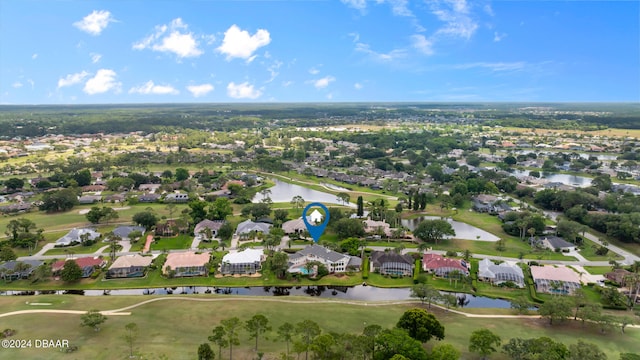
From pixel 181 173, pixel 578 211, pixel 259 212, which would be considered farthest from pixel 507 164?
pixel 181 173

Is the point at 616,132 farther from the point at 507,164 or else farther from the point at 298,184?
the point at 298,184

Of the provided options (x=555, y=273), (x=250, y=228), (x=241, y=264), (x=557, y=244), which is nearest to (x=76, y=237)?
(x=250, y=228)

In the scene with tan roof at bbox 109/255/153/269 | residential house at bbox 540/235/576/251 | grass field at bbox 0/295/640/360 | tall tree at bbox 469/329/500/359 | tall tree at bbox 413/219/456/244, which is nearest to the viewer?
tall tree at bbox 469/329/500/359

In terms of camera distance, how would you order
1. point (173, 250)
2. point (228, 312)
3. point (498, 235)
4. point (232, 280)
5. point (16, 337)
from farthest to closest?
point (498, 235), point (173, 250), point (232, 280), point (228, 312), point (16, 337)

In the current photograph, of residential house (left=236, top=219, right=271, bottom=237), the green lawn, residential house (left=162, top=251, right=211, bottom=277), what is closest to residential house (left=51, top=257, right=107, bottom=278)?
the green lawn

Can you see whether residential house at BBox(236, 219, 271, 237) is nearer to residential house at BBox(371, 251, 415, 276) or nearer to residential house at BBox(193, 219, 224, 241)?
residential house at BBox(193, 219, 224, 241)

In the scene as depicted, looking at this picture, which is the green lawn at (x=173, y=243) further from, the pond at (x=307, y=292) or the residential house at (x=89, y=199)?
the residential house at (x=89, y=199)

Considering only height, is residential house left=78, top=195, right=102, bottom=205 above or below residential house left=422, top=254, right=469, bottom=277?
above

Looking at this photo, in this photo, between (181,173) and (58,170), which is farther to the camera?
(58,170)
